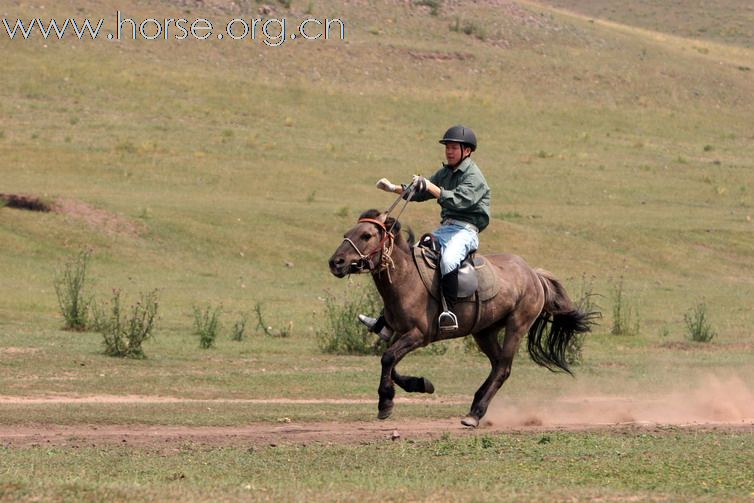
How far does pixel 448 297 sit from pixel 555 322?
2.06m

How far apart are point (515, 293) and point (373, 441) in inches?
97.1

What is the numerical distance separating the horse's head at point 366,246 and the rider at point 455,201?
1.08 feet

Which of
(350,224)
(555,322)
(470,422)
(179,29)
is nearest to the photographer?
(470,422)

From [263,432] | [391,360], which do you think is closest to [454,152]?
[391,360]

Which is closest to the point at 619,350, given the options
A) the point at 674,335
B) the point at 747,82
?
the point at 674,335

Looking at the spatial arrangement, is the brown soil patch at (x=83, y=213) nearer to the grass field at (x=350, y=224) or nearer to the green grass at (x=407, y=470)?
the grass field at (x=350, y=224)

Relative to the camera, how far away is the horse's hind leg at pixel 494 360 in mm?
12312

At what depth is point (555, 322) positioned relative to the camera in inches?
538

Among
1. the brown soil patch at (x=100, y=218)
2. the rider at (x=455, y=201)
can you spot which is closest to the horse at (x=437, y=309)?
the rider at (x=455, y=201)

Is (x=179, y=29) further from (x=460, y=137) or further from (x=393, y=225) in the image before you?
(x=393, y=225)

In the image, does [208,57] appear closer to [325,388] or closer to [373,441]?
[325,388]

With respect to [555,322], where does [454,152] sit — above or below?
above

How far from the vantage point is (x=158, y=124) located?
43.8 meters

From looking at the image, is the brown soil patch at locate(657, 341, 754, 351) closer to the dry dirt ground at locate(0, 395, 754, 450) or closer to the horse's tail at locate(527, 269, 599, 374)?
the dry dirt ground at locate(0, 395, 754, 450)
